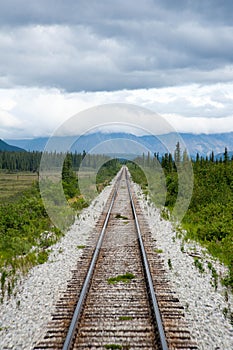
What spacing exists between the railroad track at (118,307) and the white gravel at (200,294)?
22 cm

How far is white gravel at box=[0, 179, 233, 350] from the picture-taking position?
5.97m

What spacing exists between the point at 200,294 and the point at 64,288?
286cm

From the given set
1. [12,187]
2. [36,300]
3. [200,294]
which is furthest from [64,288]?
[12,187]

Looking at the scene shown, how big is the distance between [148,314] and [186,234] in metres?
7.24

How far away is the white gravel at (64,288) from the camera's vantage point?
19.6ft

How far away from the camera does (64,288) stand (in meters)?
8.08

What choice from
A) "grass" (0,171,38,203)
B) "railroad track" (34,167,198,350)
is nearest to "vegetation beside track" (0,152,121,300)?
"railroad track" (34,167,198,350)

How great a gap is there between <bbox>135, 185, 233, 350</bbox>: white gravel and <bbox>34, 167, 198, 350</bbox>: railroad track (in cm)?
22

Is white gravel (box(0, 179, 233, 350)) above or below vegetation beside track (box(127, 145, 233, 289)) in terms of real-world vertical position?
below

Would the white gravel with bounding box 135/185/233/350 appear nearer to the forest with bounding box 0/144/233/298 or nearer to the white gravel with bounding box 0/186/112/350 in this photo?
the forest with bounding box 0/144/233/298

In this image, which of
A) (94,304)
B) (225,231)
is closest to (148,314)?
(94,304)

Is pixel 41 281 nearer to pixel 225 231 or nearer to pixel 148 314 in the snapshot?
pixel 148 314

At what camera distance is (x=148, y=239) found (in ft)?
42.0

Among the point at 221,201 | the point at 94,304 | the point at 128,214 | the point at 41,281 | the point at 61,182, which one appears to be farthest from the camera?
the point at 61,182
